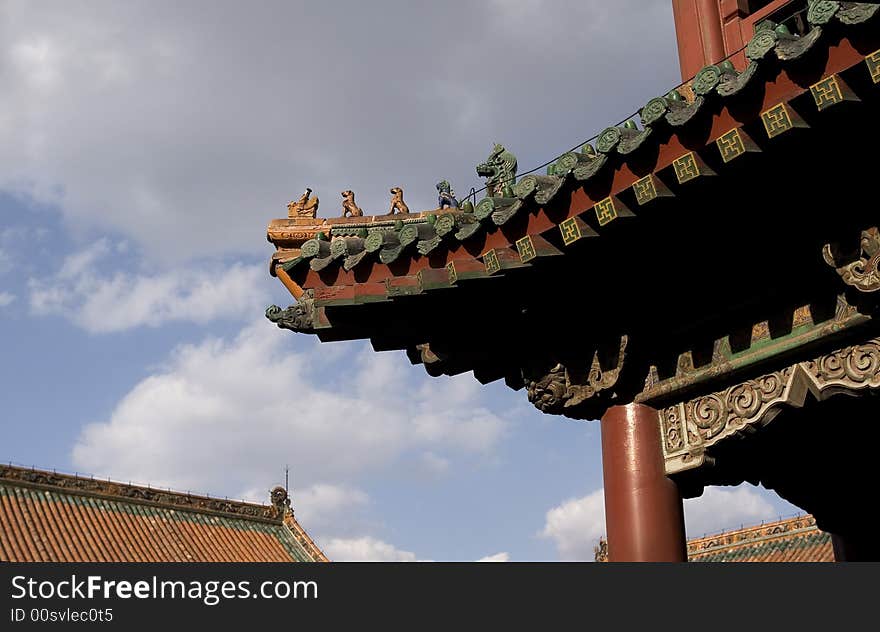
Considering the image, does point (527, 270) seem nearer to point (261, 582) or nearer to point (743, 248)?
point (743, 248)

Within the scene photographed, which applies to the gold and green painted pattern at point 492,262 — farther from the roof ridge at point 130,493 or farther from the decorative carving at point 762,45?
the roof ridge at point 130,493

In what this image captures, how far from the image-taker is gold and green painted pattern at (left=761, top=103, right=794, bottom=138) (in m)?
4.89

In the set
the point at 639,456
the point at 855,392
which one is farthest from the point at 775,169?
the point at 639,456

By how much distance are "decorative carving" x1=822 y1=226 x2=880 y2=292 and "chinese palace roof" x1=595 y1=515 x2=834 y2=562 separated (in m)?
19.6

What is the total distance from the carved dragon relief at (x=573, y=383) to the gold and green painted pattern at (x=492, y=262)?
1015 mm

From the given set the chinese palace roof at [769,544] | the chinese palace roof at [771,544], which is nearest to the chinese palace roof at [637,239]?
the chinese palace roof at [769,544]

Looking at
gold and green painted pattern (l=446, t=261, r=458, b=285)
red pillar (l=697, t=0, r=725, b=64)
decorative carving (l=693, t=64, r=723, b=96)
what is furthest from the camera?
red pillar (l=697, t=0, r=725, b=64)

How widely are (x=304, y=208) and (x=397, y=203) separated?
0.71 meters

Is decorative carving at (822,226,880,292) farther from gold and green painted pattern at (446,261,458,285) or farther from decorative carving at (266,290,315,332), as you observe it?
decorative carving at (266,290,315,332)

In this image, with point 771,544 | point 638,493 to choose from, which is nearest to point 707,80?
point 638,493

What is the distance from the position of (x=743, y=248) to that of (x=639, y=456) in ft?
5.17

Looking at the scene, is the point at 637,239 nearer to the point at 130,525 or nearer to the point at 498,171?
the point at 498,171

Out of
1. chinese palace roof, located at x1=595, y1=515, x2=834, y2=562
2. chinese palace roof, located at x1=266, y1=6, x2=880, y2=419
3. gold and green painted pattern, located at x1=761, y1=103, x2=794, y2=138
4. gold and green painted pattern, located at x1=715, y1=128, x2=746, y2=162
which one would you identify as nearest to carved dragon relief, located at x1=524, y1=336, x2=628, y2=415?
chinese palace roof, located at x1=266, y1=6, x2=880, y2=419

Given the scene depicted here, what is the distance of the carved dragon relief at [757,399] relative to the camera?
5730mm
